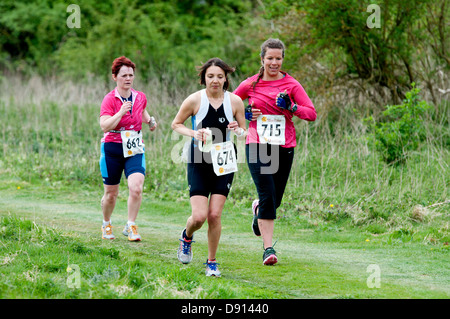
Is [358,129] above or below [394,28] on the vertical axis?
below

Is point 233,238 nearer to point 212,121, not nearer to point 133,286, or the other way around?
point 212,121

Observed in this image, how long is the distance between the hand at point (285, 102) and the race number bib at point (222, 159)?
86 cm

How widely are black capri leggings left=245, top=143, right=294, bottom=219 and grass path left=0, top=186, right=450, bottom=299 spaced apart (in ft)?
2.01

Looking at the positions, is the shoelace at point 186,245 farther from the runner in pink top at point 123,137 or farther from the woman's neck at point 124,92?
the woman's neck at point 124,92

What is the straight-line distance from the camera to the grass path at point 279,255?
18.4 feet

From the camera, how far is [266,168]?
6.59 metres

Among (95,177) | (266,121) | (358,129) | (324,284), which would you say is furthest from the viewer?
(358,129)

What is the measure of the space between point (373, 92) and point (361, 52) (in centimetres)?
119

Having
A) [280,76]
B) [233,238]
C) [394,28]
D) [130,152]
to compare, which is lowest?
[233,238]

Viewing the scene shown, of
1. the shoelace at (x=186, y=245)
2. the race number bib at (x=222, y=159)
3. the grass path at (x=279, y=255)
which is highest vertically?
the race number bib at (x=222, y=159)

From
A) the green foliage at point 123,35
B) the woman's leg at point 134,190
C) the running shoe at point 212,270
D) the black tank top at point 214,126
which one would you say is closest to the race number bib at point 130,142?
the woman's leg at point 134,190

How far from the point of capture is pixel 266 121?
21.7 ft
